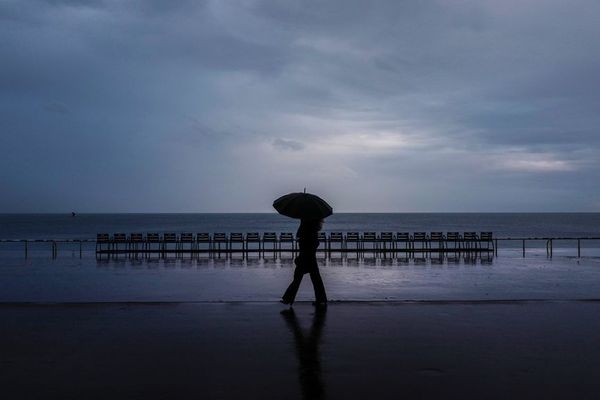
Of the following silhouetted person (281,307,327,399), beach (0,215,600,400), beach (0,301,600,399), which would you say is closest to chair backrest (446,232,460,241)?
beach (0,215,600,400)

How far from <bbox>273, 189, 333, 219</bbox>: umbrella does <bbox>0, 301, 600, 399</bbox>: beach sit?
152 cm

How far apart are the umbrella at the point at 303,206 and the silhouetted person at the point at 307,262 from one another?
5.8 inches

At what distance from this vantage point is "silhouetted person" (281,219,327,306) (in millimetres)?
9906

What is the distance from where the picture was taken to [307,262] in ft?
32.5

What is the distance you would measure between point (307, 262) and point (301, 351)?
10.0ft

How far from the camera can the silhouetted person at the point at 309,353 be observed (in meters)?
5.47

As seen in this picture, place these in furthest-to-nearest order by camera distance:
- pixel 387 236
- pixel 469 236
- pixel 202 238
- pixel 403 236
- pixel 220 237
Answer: pixel 403 236
pixel 387 236
pixel 202 238
pixel 469 236
pixel 220 237

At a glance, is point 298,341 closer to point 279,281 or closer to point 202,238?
point 279,281

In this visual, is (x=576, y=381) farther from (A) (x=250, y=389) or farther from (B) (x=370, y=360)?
(A) (x=250, y=389)

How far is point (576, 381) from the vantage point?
5.73 meters

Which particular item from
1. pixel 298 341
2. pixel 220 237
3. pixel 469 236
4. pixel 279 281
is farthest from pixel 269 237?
pixel 298 341

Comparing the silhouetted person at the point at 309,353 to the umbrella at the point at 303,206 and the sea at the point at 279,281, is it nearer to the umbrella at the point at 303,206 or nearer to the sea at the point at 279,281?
the umbrella at the point at 303,206

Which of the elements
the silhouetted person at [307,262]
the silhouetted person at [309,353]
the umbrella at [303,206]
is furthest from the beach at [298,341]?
the umbrella at [303,206]

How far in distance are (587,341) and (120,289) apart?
9228 mm
